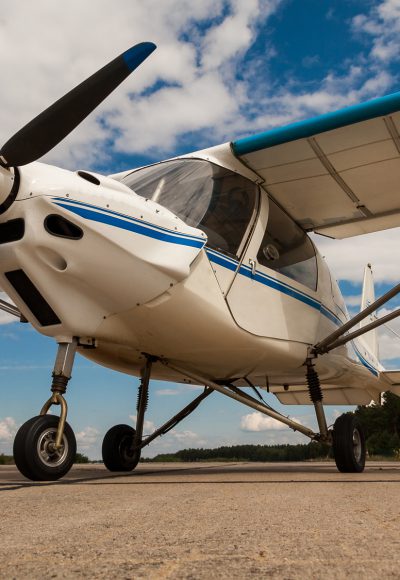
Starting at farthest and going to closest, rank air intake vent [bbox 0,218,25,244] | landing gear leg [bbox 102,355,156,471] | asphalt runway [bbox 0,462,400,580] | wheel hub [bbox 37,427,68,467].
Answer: landing gear leg [bbox 102,355,156,471] → air intake vent [bbox 0,218,25,244] → wheel hub [bbox 37,427,68,467] → asphalt runway [bbox 0,462,400,580]

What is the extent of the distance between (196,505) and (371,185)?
5493 millimetres

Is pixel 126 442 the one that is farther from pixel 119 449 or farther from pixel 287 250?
pixel 287 250

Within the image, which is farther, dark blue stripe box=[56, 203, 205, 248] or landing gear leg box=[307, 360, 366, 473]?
landing gear leg box=[307, 360, 366, 473]

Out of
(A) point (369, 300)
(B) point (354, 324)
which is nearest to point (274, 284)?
(B) point (354, 324)

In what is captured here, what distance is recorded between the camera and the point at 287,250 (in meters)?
6.98

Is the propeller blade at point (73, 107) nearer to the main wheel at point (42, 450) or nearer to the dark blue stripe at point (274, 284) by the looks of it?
the dark blue stripe at point (274, 284)

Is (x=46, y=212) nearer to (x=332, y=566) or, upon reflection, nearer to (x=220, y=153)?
(x=220, y=153)

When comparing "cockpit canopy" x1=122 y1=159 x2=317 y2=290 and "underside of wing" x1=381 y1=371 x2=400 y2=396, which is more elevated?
"cockpit canopy" x1=122 y1=159 x2=317 y2=290

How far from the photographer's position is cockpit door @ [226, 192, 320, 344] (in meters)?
5.88

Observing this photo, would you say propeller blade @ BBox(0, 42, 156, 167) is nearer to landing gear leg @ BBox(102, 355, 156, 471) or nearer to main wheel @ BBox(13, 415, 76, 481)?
main wheel @ BBox(13, 415, 76, 481)

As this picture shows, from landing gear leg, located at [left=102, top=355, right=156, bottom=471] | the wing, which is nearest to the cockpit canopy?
the wing

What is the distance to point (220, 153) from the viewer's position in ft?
20.4

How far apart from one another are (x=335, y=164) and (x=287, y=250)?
3.83 feet

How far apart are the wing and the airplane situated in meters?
0.02
